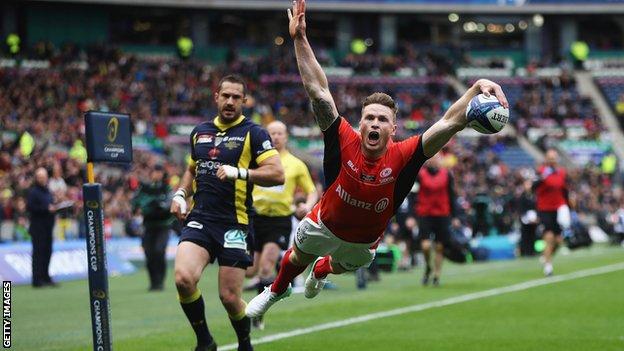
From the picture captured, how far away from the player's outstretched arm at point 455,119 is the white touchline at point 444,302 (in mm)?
3225

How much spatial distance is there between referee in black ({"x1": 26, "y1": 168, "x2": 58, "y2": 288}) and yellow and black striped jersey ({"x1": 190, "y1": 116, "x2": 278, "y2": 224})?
10.9 m

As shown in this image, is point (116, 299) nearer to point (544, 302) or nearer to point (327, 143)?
point (544, 302)

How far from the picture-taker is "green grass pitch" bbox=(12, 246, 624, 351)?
37.6 ft

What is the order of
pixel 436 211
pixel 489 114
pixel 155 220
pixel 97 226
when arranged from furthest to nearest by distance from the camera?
pixel 155 220 < pixel 436 211 < pixel 489 114 < pixel 97 226

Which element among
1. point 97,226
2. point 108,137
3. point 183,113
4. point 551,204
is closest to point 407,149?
point 108,137

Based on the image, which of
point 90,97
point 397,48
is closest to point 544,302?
point 90,97

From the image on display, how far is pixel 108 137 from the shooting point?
7.73 m

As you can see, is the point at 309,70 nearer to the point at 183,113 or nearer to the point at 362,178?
the point at 362,178

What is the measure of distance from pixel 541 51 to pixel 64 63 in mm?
29934

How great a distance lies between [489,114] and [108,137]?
2681 mm

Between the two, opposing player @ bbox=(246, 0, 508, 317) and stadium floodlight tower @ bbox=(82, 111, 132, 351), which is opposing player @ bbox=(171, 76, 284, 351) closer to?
opposing player @ bbox=(246, 0, 508, 317)

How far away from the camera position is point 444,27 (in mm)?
68625

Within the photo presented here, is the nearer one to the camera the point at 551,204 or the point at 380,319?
the point at 380,319

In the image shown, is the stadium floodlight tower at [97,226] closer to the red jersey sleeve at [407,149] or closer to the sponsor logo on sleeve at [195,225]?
the sponsor logo on sleeve at [195,225]
